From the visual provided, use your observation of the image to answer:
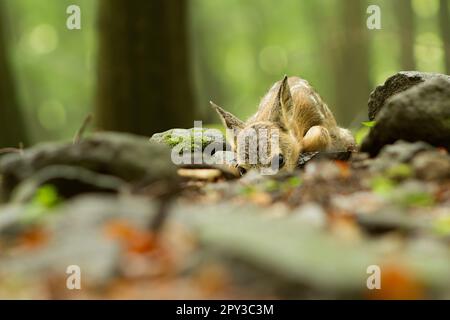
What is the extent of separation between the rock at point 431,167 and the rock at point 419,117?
74 cm

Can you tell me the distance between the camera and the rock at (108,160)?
4730 millimetres

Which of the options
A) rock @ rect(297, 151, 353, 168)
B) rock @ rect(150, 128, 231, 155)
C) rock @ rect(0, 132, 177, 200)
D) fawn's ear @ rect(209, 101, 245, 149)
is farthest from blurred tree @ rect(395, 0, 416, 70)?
rock @ rect(0, 132, 177, 200)

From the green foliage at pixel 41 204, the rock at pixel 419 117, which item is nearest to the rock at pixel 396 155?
the rock at pixel 419 117

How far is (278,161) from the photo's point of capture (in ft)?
22.4

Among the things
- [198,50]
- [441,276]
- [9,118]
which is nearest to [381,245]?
[441,276]

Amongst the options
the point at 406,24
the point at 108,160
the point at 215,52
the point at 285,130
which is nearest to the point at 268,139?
the point at 285,130

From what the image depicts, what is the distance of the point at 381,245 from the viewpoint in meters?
3.49

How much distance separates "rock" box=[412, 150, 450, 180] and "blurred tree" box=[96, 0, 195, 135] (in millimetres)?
6566

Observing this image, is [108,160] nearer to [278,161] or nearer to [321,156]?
[278,161]

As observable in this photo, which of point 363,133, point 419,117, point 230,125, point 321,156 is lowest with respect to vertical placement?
point 363,133

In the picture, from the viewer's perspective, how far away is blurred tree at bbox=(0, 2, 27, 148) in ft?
43.7

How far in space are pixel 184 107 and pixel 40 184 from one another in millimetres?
6840

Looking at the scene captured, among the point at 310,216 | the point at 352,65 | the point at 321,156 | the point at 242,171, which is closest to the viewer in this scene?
the point at 310,216

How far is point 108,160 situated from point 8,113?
31.0 ft
